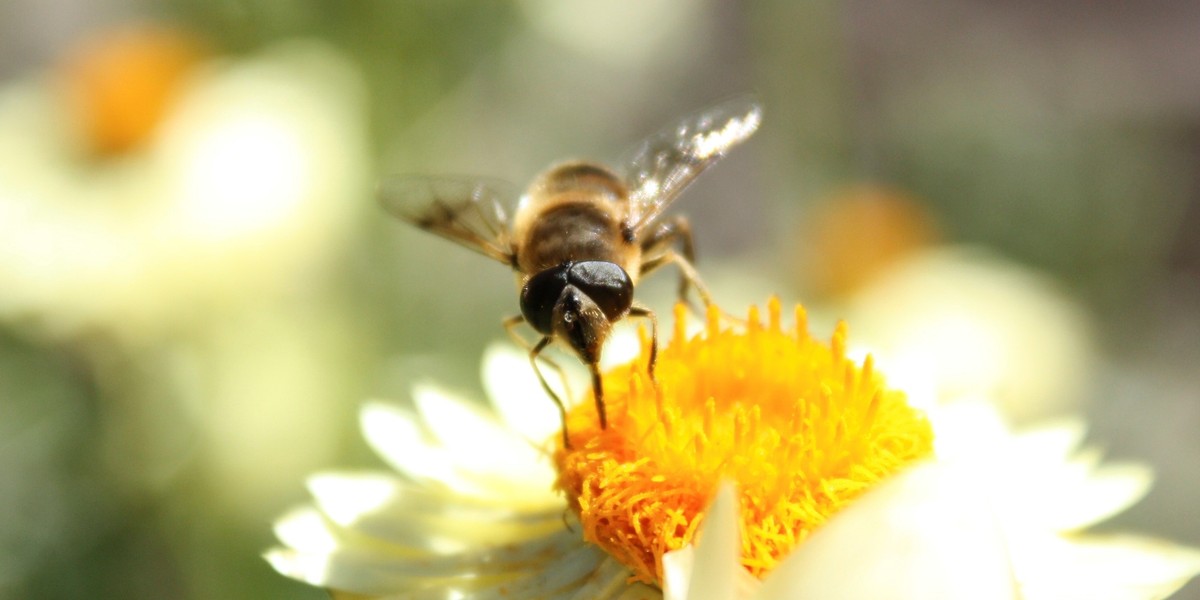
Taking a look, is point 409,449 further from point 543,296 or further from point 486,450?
point 543,296

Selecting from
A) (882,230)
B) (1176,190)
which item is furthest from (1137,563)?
(1176,190)

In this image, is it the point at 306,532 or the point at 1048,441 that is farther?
the point at 1048,441

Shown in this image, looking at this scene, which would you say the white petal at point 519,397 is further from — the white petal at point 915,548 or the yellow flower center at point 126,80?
the yellow flower center at point 126,80

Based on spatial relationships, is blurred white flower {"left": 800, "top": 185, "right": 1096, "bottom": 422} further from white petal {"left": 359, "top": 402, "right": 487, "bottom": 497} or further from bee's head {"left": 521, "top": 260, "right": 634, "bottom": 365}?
bee's head {"left": 521, "top": 260, "right": 634, "bottom": 365}

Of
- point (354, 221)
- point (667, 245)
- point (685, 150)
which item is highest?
point (354, 221)

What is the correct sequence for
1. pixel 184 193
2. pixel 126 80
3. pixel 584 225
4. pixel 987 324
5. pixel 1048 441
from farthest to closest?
1. pixel 987 324
2. pixel 126 80
3. pixel 184 193
4. pixel 1048 441
5. pixel 584 225

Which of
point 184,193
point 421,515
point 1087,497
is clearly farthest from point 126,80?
point 1087,497

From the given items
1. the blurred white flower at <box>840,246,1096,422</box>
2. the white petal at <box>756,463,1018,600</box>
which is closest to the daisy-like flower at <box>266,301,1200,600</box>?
the white petal at <box>756,463,1018,600</box>

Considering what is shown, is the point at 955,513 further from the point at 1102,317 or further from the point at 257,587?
the point at 1102,317
